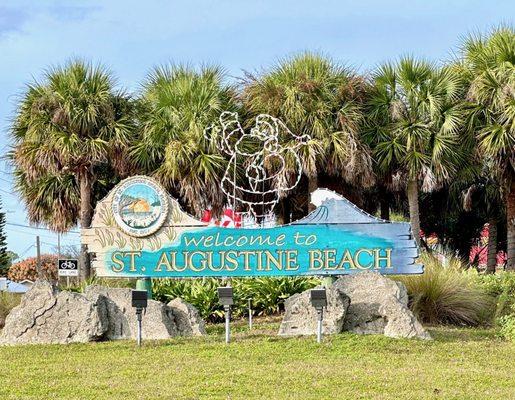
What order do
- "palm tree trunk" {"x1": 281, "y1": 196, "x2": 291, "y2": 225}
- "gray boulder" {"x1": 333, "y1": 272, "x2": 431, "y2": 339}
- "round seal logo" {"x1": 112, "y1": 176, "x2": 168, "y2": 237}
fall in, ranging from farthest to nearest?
"palm tree trunk" {"x1": 281, "y1": 196, "x2": 291, "y2": 225} → "round seal logo" {"x1": 112, "y1": 176, "x2": 168, "y2": 237} → "gray boulder" {"x1": 333, "y1": 272, "x2": 431, "y2": 339}

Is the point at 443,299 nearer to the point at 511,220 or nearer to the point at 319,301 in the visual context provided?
the point at 319,301

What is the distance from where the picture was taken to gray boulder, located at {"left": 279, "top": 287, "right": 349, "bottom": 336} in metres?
14.7

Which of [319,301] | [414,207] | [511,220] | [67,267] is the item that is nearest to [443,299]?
[319,301]

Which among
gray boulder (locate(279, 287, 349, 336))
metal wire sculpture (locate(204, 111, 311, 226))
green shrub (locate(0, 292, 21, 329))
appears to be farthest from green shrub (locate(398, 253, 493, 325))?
green shrub (locate(0, 292, 21, 329))

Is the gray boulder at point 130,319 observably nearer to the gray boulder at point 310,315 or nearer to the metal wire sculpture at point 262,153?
the gray boulder at point 310,315

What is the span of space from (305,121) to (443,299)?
794cm

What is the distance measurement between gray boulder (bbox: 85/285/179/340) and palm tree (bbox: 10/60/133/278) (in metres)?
9.01

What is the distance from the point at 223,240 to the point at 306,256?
5.55ft

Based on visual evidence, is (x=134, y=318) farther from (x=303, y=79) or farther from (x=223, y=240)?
(x=303, y=79)

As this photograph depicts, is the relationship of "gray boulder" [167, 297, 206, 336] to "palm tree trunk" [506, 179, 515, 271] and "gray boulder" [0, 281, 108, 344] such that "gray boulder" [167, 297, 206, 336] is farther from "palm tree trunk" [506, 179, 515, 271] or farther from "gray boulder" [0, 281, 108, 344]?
"palm tree trunk" [506, 179, 515, 271]

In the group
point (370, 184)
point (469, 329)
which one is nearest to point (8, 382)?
point (469, 329)

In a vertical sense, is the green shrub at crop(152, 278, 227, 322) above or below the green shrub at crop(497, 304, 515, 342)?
above

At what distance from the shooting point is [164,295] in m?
19.4

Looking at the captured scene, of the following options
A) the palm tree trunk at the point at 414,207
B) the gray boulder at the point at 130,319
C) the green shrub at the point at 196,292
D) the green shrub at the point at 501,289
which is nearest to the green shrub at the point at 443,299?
the green shrub at the point at 501,289
